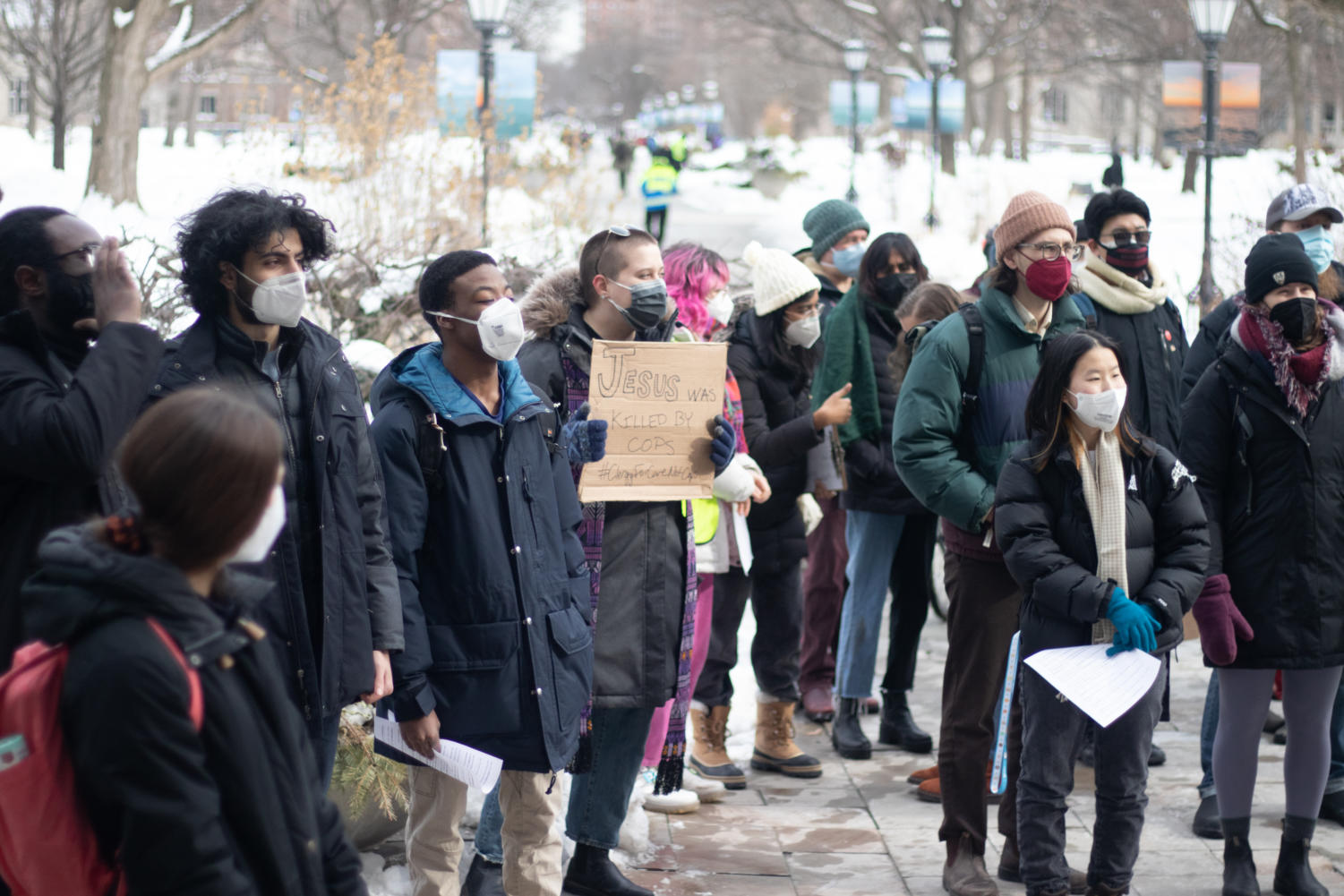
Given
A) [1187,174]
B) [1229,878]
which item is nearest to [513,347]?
[1229,878]

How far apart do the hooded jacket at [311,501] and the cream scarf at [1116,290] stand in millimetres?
3070

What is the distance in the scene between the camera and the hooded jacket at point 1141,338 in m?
5.38

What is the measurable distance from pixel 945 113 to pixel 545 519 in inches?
1050

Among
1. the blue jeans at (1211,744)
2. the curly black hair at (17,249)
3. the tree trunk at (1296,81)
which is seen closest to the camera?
the curly black hair at (17,249)

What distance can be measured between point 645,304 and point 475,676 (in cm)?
128

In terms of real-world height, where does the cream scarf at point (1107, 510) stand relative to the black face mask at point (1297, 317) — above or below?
below

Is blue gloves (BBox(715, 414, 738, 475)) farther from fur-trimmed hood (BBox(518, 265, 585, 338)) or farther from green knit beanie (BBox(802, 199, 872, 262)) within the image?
green knit beanie (BBox(802, 199, 872, 262))

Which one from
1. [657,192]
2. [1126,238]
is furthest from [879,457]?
[657,192]

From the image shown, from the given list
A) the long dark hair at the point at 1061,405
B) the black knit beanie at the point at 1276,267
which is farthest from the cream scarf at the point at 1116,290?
the long dark hair at the point at 1061,405

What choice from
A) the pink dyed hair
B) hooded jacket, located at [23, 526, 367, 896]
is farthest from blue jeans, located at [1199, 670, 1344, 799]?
hooded jacket, located at [23, 526, 367, 896]

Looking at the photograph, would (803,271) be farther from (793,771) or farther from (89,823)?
(89,823)

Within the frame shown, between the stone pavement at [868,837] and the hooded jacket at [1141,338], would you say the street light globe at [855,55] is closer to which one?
the stone pavement at [868,837]

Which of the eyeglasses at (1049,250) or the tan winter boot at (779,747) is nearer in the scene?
the eyeglasses at (1049,250)

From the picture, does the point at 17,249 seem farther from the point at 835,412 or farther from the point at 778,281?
the point at 778,281
